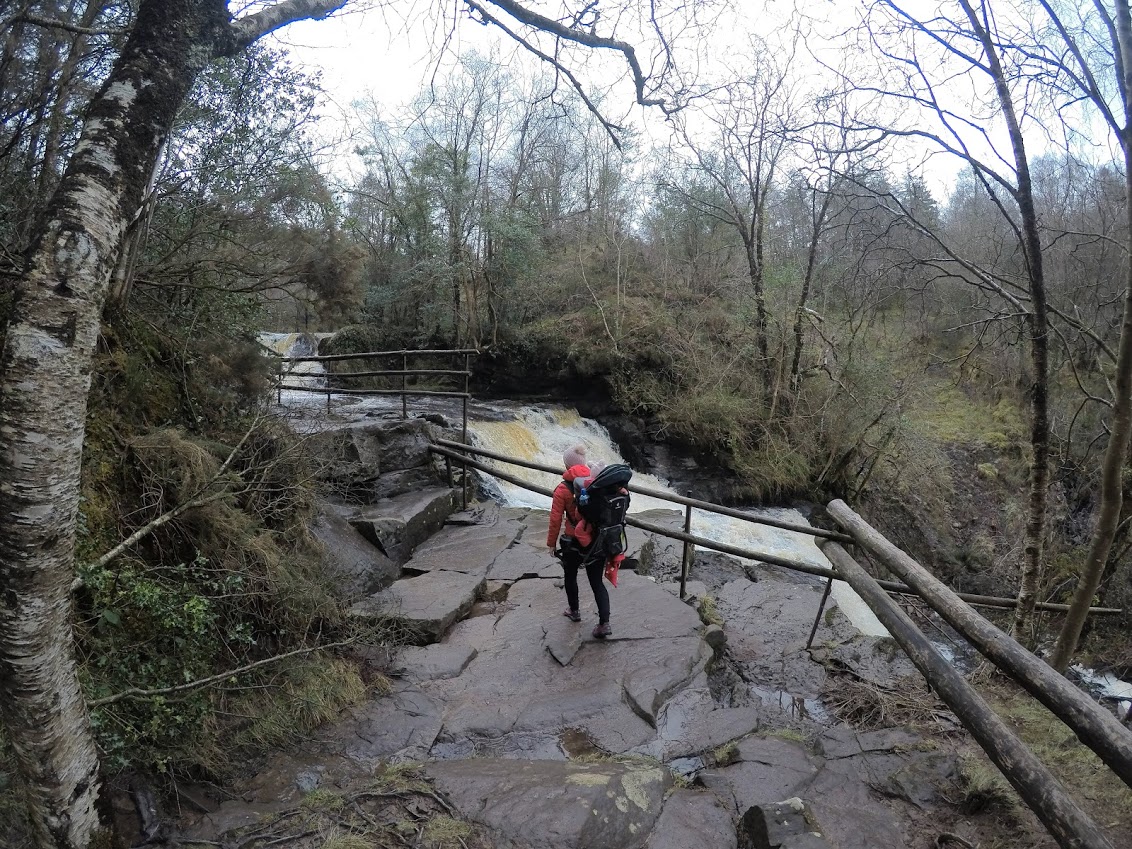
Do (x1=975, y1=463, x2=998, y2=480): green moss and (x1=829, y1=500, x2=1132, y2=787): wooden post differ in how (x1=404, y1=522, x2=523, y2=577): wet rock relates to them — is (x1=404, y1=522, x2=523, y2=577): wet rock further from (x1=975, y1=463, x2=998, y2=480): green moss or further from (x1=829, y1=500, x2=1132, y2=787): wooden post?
(x1=975, y1=463, x2=998, y2=480): green moss

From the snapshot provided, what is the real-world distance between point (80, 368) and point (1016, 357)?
69.1 ft

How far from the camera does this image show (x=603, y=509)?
175 inches

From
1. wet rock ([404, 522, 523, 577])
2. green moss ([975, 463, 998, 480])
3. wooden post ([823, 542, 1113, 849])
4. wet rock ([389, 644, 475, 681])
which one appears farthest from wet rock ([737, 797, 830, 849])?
green moss ([975, 463, 998, 480])

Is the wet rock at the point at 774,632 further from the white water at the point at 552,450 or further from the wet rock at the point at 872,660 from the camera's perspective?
the white water at the point at 552,450

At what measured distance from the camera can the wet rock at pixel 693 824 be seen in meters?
2.73

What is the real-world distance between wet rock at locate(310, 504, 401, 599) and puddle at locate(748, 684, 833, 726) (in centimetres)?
316

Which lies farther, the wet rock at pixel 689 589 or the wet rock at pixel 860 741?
the wet rock at pixel 689 589

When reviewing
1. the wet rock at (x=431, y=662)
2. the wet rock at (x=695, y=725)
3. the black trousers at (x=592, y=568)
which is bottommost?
the wet rock at (x=431, y=662)

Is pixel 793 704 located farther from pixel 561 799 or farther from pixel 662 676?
pixel 561 799

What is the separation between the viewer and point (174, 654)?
3340mm

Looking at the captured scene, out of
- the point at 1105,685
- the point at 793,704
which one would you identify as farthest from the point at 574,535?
the point at 1105,685

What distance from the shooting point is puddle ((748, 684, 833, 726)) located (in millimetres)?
4105

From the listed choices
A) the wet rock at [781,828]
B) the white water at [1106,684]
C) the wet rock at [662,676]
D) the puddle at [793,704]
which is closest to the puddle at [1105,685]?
the white water at [1106,684]

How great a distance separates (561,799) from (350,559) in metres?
3.31
